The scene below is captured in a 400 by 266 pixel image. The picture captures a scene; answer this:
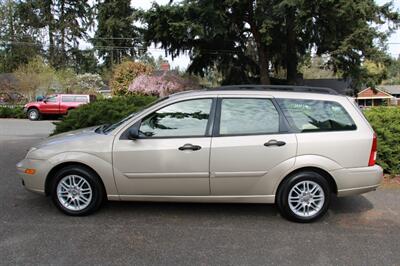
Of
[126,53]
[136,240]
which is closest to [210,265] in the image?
[136,240]

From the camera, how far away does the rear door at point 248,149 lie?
15.6 feet

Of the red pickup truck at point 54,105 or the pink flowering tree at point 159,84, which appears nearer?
the red pickup truck at point 54,105

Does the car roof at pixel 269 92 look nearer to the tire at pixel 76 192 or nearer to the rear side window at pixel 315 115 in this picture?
the rear side window at pixel 315 115

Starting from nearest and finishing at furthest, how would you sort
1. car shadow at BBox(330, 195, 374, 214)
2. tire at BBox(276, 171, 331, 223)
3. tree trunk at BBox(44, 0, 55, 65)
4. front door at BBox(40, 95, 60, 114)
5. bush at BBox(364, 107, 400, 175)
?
tire at BBox(276, 171, 331, 223), car shadow at BBox(330, 195, 374, 214), bush at BBox(364, 107, 400, 175), front door at BBox(40, 95, 60, 114), tree trunk at BBox(44, 0, 55, 65)

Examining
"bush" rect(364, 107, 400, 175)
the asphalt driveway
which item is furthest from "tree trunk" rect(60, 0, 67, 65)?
"bush" rect(364, 107, 400, 175)

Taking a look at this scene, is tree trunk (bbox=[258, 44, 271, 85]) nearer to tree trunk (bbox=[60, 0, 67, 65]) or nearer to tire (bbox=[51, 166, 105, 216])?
tire (bbox=[51, 166, 105, 216])

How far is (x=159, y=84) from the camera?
3353 centimetres

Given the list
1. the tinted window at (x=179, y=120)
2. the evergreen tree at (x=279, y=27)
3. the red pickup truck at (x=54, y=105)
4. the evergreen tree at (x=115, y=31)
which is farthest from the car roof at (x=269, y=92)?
the evergreen tree at (x=115, y=31)

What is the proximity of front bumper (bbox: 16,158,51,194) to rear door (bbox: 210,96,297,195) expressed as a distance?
209 cm

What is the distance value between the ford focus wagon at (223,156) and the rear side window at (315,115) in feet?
0.04

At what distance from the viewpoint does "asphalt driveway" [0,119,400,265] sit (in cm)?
386

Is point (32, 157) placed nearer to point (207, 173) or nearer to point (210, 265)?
point (207, 173)

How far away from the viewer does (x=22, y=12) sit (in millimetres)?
52281

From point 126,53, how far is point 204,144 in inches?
2078
